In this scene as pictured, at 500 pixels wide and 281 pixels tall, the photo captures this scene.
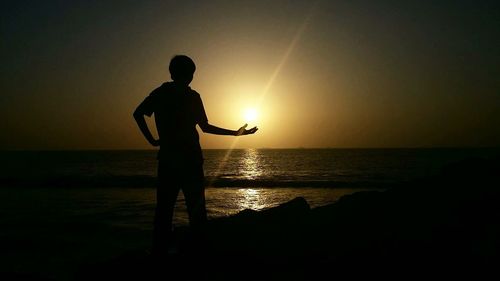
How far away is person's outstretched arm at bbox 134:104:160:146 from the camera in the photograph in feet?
14.4

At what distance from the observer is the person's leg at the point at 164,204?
14.4 ft

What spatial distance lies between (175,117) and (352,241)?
2.76m

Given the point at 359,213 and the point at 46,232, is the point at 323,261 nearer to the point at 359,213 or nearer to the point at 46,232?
the point at 359,213

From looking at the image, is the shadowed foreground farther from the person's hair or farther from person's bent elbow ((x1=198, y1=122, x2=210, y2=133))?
the person's hair

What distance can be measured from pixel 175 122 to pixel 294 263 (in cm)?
223

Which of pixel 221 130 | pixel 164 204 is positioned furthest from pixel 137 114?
pixel 164 204

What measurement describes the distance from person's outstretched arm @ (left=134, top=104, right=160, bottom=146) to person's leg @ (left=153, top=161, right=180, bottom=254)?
27 centimetres

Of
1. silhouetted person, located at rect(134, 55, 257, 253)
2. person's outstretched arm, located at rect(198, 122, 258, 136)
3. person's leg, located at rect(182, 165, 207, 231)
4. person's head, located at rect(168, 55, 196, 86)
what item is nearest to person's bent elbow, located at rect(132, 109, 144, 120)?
silhouetted person, located at rect(134, 55, 257, 253)

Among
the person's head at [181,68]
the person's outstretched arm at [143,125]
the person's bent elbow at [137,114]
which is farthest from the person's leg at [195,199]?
the person's head at [181,68]

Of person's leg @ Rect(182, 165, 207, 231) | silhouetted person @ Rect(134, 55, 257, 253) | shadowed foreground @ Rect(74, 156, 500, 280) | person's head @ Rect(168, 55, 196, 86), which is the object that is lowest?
shadowed foreground @ Rect(74, 156, 500, 280)

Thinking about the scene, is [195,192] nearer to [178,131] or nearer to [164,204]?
[164,204]

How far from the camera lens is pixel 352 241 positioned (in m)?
4.90

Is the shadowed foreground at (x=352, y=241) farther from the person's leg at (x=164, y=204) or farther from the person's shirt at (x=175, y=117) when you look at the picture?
the person's shirt at (x=175, y=117)

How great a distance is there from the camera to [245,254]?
4926 millimetres
